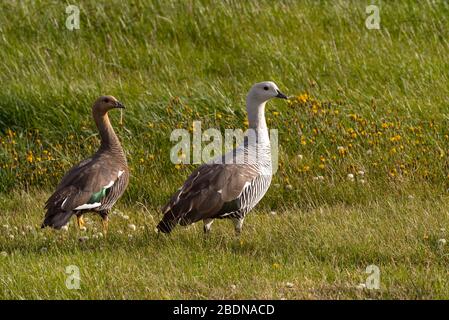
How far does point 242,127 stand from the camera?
41.8ft

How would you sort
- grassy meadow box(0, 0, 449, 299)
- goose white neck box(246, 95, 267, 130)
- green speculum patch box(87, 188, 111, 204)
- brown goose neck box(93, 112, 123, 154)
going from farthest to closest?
brown goose neck box(93, 112, 123, 154)
goose white neck box(246, 95, 267, 130)
green speculum patch box(87, 188, 111, 204)
grassy meadow box(0, 0, 449, 299)

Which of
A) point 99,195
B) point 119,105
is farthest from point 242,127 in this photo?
point 99,195

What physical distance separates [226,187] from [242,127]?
3.17 metres

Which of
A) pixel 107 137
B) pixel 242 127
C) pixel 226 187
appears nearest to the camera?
pixel 226 187

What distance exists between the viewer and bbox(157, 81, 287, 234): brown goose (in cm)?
943

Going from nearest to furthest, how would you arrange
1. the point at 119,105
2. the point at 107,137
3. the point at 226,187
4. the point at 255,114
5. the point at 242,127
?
1. the point at 226,187
2. the point at 255,114
3. the point at 107,137
4. the point at 119,105
5. the point at 242,127

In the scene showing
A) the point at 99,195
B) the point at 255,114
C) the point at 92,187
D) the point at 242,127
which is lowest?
the point at 242,127

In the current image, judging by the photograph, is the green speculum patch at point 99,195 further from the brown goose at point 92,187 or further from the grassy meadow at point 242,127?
the grassy meadow at point 242,127

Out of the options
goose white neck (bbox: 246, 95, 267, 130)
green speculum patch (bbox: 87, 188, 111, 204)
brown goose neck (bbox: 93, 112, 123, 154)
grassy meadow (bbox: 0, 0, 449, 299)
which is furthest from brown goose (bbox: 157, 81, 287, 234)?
brown goose neck (bbox: 93, 112, 123, 154)

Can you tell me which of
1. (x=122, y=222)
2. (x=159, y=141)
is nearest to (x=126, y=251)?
(x=122, y=222)

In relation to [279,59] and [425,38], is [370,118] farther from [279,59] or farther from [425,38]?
[425,38]

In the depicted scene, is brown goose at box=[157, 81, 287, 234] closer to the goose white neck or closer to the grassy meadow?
the goose white neck

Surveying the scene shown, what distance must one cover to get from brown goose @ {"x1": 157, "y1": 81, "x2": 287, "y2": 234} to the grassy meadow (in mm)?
272

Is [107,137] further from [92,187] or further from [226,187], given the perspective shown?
[226,187]
